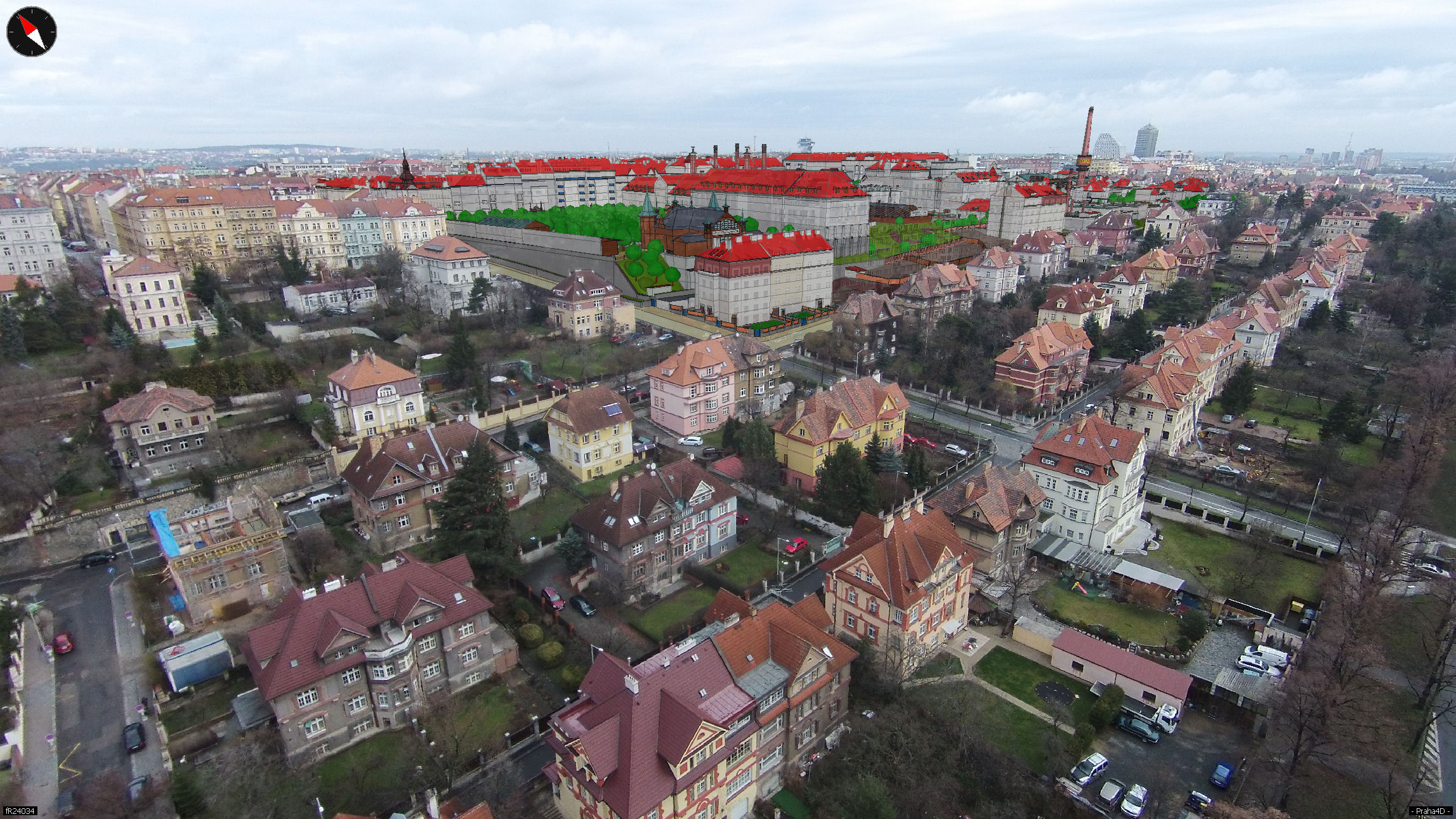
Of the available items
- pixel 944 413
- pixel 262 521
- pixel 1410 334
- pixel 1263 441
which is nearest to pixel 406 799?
pixel 262 521

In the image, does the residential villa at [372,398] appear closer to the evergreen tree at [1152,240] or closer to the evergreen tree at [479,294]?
the evergreen tree at [479,294]

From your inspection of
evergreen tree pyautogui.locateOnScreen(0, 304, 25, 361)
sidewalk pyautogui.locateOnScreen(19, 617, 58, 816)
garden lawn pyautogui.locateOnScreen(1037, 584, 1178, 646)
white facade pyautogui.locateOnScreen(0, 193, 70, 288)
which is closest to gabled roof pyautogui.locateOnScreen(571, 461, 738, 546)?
garden lawn pyautogui.locateOnScreen(1037, 584, 1178, 646)

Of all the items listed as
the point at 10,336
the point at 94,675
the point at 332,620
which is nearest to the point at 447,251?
the point at 10,336

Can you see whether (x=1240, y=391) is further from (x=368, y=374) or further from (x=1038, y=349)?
(x=368, y=374)

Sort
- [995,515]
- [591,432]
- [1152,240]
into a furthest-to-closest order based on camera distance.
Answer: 1. [1152,240]
2. [591,432]
3. [995,515]

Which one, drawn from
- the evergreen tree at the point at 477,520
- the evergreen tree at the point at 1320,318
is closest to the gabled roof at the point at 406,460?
the evergreen tree at the point at 477,520

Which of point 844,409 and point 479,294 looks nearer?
point 844,409

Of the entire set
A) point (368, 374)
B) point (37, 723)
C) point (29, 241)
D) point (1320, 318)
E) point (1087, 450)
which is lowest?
point (37, 723)
